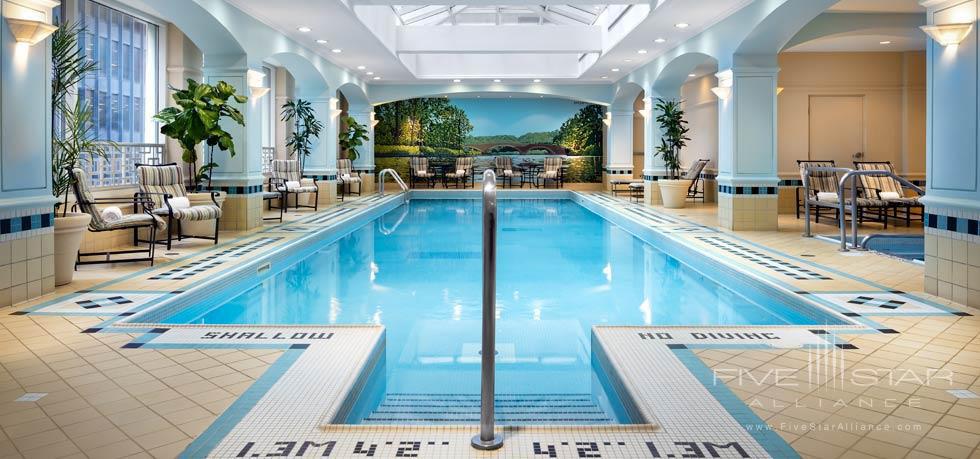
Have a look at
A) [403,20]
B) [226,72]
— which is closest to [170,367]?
[226,72]

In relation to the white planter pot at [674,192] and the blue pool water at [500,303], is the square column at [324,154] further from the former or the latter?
the white planter pot at [674,192]

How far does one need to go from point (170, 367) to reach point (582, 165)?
20325 mm

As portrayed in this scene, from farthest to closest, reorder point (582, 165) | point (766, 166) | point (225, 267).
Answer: point (582, 165) → point (766, 166) → point (225, 267)

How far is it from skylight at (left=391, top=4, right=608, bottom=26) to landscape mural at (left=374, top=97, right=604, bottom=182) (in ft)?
26.4

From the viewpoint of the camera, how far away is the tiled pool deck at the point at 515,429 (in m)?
2.51

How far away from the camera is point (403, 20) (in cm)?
1345

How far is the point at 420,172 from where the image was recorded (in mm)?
21312

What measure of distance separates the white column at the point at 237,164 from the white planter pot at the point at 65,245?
149 inches

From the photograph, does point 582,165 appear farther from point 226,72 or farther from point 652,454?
point 652,454

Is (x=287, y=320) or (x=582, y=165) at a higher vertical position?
(x=582, y=165)

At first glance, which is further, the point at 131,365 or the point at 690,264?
the point at 690,264

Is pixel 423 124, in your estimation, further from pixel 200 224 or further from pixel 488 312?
pixel 488 312

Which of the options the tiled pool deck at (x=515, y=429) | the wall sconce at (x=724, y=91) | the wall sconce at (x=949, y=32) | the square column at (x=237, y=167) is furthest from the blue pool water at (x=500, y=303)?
the wall sconce at (x=724, y=91)

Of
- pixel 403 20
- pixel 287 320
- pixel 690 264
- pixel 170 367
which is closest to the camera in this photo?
pixel 170 367
